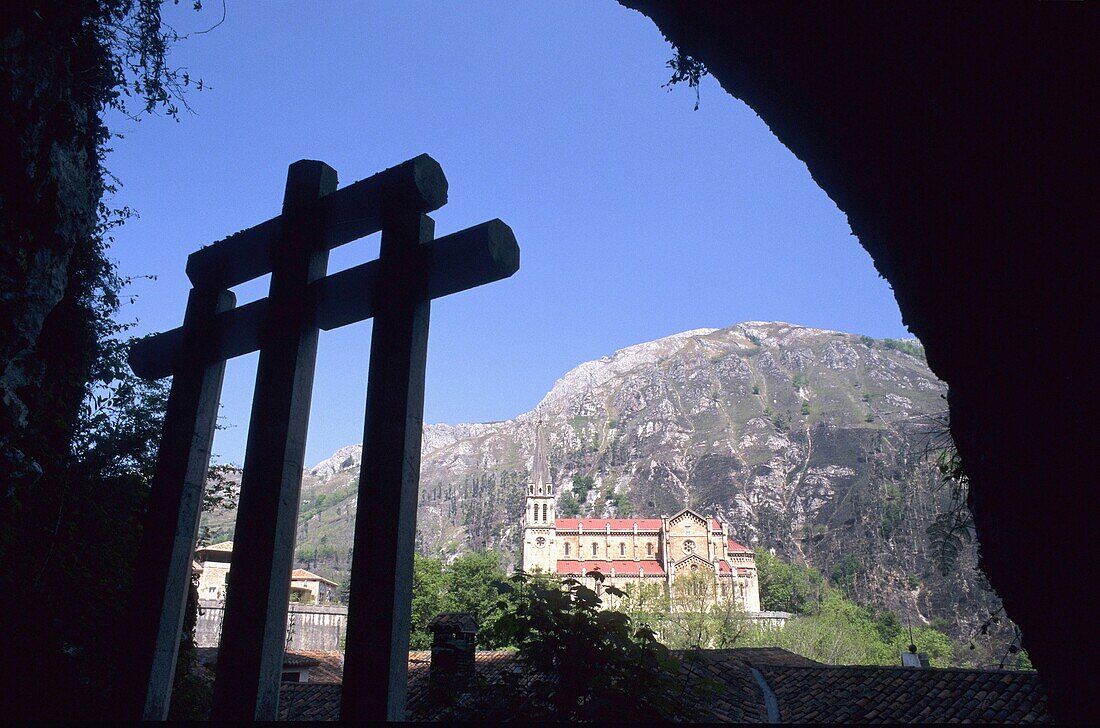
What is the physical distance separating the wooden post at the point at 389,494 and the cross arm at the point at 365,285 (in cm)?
6

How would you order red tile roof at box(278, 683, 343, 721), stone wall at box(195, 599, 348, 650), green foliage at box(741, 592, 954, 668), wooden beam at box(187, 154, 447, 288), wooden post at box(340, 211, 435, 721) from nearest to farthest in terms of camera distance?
wooden post at box(340, 211, 435, 721)
wooden beam at box(187, 154, 447, 288)
red tile roof at box(278, 683, 343, 721)
stone wall at box(195, 599, 348, 650)
green foliage at box(741, 592, 954, 668)

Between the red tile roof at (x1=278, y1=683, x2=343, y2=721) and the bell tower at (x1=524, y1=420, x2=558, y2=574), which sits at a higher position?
the bell tower at (x1=524, y1=420, x2=558, y2=574)

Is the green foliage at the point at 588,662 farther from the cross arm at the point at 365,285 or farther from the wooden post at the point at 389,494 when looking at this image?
the cross arm at the point at 365,285

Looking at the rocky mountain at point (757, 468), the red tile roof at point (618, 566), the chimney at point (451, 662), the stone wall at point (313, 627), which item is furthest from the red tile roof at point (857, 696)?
the rocky mountain at point (757, 468)

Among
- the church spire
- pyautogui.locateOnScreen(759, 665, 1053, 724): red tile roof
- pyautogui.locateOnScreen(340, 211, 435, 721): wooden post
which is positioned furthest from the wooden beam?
the church spire

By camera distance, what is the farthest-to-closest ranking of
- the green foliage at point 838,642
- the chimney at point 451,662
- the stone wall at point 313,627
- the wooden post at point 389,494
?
the green foliage at point 838,642
the stone wall at point 313,627
the chimney at point 451,662
the wooden post at point 389,494

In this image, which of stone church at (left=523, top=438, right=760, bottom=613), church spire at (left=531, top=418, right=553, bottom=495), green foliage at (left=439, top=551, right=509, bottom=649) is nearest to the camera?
green foliage at (left=439, top=551, right=509, bottom=649)

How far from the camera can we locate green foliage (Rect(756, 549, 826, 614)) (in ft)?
288

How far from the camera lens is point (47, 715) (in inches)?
105

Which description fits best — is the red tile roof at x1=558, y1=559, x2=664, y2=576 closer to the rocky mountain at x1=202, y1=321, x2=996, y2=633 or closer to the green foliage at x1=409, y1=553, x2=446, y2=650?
the green foliage at x1=409, y1=553, x2=446, y2=650

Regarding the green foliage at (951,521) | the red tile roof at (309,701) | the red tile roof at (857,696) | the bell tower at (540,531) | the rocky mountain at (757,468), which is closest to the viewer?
the green foliage at (951,521)

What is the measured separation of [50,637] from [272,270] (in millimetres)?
5619

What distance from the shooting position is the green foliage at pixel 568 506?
136 m

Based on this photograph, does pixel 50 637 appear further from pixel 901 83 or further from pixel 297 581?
pixel 297 581
